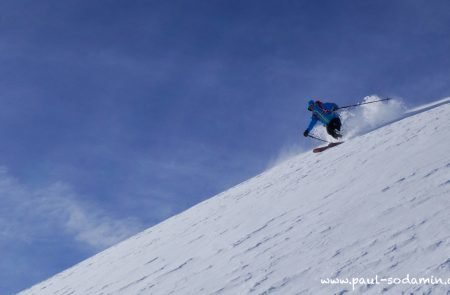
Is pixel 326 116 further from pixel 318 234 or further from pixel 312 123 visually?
pixel 318 234

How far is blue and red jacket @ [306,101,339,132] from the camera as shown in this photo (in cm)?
1278

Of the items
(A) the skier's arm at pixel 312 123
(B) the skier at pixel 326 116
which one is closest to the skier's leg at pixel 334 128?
(B) the skier at pixel 326 116

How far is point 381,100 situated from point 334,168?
15.3 feet

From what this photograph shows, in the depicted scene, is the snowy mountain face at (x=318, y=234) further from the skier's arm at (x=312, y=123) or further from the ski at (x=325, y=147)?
the skier's arm at (x=312, y=123)

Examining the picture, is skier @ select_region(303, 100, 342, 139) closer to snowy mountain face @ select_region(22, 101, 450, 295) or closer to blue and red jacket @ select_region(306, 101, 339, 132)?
blue and red jacket @ select_region(306, 101, 339, 132)

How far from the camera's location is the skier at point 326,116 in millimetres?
12789

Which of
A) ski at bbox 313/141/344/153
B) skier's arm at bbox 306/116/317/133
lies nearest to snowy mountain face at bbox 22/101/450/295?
ski at bbox 313/141/344/153

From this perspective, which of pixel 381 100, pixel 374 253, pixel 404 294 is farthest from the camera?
pixel 381 100

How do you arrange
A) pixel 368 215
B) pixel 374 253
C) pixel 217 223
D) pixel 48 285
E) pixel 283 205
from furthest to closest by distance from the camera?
1. pixel 48 285
2. pixel 217 223
3. pixel 283 205
4. pixel 368 215
5. pixel 374 253

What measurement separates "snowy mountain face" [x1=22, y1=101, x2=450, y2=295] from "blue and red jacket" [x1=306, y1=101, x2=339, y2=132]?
3.43 feet

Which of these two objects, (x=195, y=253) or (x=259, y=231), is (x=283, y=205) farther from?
(x=195, y=253)

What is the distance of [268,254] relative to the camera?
644 cm

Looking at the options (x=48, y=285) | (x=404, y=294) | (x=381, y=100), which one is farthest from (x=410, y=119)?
(x=48, y=285)

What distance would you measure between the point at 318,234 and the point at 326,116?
22.3 ft
